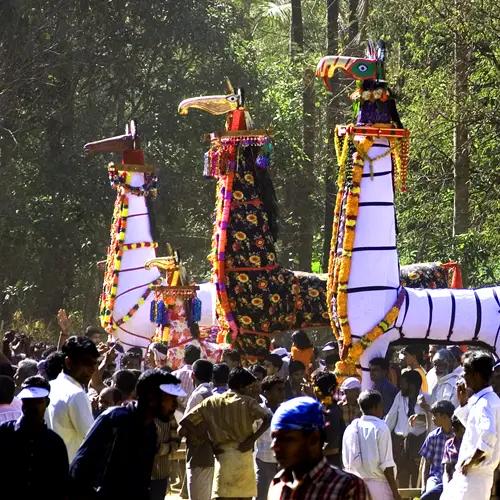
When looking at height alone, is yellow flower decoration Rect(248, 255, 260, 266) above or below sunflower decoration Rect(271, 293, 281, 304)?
above

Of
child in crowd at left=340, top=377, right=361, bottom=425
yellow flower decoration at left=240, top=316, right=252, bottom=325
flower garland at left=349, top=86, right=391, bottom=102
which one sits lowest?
yellow flower decoration at left=240, top=316, right=252, bottom=325

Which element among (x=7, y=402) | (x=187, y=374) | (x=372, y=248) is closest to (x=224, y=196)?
(x=372, y=248)

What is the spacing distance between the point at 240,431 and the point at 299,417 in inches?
171

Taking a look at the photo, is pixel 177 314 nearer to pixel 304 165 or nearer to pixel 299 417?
pixel 299 417

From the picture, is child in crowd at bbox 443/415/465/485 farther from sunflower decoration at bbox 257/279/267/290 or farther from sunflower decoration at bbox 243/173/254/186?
sunflower decoration at bbox 243/173/254/186

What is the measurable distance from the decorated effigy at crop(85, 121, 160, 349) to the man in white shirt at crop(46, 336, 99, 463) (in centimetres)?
1205

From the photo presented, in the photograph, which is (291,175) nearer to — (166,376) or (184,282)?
(184,282)

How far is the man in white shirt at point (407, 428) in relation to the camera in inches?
532

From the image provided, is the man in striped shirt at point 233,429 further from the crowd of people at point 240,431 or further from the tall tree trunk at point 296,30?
the tall tree trunk at point 296,30

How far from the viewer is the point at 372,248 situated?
1569 cm

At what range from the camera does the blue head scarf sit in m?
5.66

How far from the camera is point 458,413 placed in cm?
931

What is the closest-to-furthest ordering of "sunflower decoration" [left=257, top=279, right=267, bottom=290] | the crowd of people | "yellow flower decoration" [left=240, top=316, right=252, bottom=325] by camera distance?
the crowd of people
"yellow flower decoration" [left=240, top=316, right=252, bottom=325]
"sunflower decoration" [left=257, top=279, right=267, bottom=290]

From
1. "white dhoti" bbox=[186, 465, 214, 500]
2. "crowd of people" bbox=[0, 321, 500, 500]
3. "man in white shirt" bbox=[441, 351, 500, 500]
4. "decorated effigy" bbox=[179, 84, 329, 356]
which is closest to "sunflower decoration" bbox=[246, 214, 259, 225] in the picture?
"decorated effigy" bbox=[179, 84, 329, 356]
